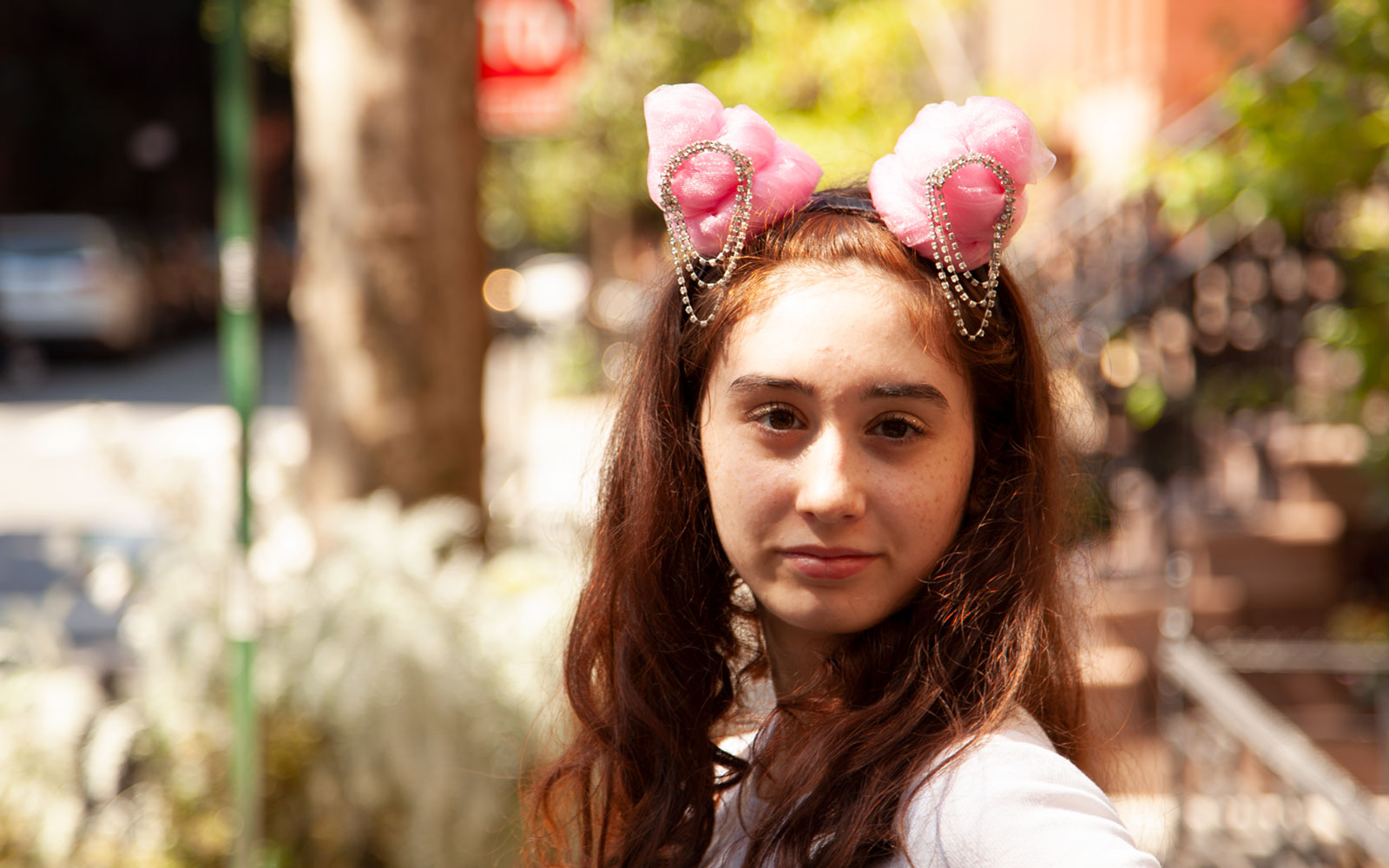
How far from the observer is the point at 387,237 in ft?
14.9

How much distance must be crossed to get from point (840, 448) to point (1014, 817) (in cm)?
38

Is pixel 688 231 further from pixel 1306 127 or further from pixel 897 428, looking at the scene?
pixel 1306 127

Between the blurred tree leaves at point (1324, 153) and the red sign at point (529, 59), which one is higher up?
the red sign at point (529, 59)

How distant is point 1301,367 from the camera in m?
7.16

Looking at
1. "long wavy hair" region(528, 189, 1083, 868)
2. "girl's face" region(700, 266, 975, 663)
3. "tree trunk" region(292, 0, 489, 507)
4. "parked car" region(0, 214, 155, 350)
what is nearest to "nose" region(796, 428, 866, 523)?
"girl's face" region(700, 266, 975, 663)

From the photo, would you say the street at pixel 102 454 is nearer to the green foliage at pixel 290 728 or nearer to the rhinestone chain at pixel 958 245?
the green foliage at pixel 290 728

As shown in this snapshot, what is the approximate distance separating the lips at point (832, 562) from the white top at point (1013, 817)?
210 millimetres

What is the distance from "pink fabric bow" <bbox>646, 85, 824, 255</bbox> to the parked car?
60.1 ft

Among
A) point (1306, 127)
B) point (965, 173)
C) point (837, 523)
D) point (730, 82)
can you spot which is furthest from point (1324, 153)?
point (730, 82)

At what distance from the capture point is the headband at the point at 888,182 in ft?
4.56

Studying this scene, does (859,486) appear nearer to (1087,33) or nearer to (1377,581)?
(1377,581)

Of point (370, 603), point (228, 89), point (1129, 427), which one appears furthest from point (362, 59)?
point (1129, 427)

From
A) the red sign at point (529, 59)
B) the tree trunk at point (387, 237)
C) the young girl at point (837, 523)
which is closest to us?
the young girl at point (837, 523)

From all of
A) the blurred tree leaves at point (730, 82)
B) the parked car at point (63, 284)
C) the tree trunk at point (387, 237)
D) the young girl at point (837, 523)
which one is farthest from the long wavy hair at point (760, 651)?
the parked car at point (63, 284)
